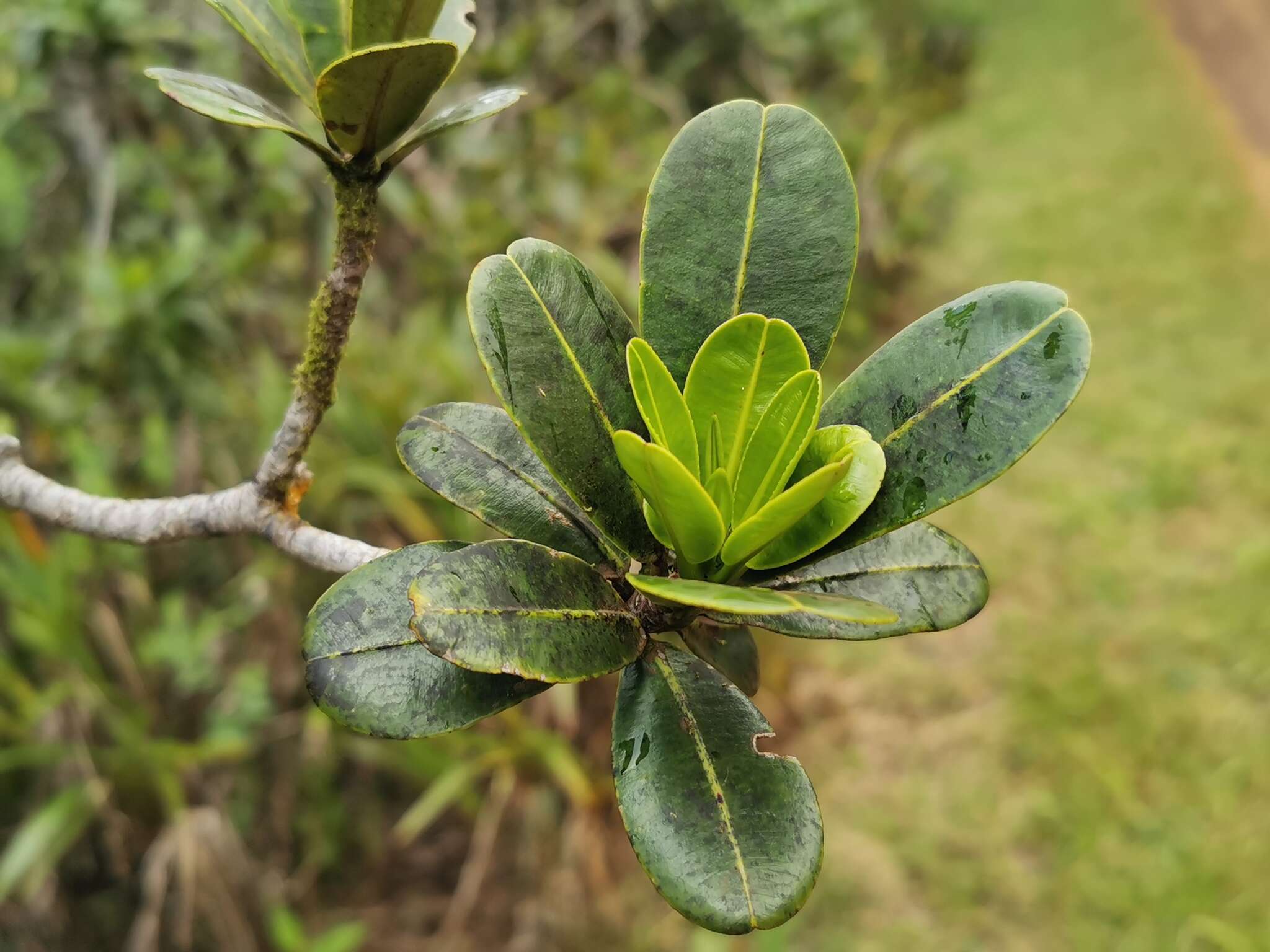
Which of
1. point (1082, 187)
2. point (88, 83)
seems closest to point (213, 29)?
point (88, 83)

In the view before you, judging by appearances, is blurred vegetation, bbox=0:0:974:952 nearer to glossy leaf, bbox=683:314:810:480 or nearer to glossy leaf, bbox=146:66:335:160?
glossy leaf, bbox=146:66:335:160

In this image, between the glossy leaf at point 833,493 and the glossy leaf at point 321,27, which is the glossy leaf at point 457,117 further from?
the glossy leaf at point 833,493

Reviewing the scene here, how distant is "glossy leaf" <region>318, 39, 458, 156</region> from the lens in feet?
1.38

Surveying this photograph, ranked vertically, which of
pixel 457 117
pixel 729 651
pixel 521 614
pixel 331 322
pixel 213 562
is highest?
pixel 457 117

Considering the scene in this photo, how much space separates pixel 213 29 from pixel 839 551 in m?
2.33

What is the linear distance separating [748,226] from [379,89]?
223 mm

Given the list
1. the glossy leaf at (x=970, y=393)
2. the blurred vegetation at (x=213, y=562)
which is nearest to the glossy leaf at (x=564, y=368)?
the glossy leaf at (x=970, y=393)

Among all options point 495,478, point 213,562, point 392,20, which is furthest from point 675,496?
point 213,562

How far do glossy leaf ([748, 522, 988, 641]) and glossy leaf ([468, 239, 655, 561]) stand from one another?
0.36 feet

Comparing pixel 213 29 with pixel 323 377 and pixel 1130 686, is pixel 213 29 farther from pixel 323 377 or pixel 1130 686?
pixel 1130 686

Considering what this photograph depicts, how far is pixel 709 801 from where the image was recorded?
0.46 metres

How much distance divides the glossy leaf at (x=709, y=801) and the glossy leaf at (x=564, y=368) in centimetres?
10

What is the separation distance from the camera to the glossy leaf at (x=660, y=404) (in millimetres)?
471

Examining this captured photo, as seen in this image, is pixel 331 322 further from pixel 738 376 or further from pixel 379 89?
pixel 738 376
